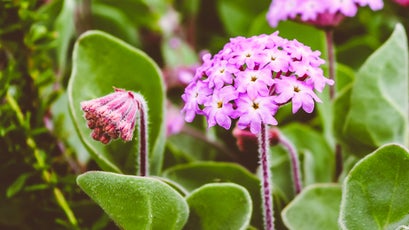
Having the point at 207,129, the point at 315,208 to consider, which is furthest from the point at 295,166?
the point at 207,129

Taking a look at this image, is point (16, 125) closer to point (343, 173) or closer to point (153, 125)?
point (153, 125)

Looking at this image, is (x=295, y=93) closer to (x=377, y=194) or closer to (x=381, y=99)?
(x=377, y=194)

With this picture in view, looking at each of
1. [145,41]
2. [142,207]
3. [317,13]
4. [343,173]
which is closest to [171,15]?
[145,41]

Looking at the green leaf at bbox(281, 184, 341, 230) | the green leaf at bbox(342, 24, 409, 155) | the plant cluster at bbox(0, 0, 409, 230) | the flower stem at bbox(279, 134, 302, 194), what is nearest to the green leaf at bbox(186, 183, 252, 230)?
the plant cluster at bbox(0, 0, 409, 230)

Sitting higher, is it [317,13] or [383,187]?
[317,13]

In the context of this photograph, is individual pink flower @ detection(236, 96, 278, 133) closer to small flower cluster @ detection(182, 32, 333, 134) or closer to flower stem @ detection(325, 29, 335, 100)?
small flower cluster @ detection(182, 32, 333, 134)

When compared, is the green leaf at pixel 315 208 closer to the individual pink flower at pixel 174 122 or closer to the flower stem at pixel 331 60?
the flower stem at pixel 331 60

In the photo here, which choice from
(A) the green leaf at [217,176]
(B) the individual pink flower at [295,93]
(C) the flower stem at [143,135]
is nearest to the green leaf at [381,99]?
(A) the green leaf at [217,176]
